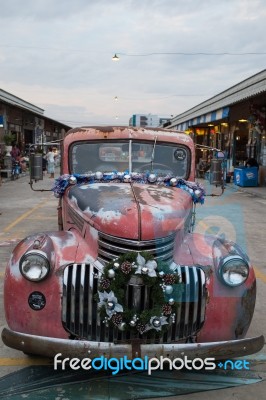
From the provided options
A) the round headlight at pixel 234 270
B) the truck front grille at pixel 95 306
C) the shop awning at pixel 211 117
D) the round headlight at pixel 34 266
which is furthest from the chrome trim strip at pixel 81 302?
the shop awning at pixel 211 117

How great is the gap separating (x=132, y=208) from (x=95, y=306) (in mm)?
Result: 811

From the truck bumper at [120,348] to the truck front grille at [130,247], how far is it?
619 millimetres

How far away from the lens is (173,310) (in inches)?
127

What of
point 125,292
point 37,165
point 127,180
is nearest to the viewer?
point 125,292

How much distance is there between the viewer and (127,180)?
15.4ft

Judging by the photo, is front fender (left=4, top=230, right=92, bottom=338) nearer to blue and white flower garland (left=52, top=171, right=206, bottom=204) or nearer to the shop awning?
blue and white flower garland (left=52, top=171, right=206, bottom=204)

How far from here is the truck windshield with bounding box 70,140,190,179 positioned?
520 cm

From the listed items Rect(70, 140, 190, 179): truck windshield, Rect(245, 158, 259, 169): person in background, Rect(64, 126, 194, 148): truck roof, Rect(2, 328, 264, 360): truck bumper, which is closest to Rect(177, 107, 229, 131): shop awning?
Rect(245, 158, 259, 169): person in background

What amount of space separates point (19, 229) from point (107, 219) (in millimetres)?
6824

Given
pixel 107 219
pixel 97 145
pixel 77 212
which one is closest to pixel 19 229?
pixel 97 145

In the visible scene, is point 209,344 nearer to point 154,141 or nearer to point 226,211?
point 154,141

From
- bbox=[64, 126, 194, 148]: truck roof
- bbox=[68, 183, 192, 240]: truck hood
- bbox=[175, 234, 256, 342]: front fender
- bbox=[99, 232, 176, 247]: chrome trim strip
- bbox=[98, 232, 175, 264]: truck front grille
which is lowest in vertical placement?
bbox=[175, 234, 256, 342]: front fender

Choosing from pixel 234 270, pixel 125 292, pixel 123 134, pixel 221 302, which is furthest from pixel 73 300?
pixel 123 134

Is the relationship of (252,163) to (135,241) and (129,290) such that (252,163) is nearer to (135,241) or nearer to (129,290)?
(135,241)
